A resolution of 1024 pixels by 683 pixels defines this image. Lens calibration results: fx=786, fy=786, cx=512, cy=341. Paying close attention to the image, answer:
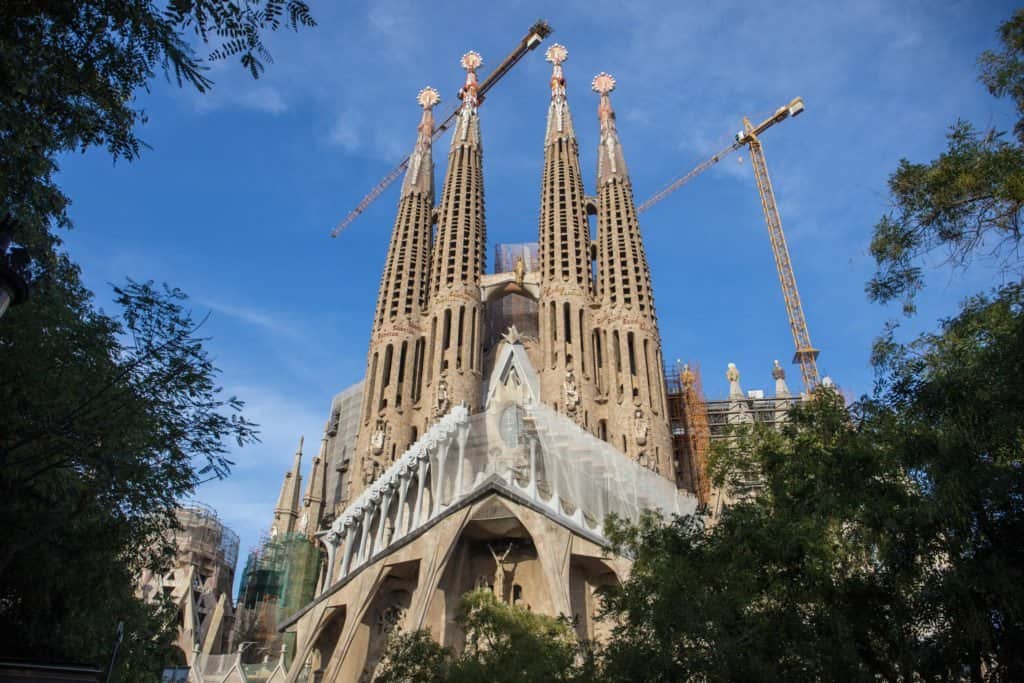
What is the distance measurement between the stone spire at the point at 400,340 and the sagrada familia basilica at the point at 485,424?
0.28 ft

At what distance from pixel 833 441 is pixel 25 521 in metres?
9.86

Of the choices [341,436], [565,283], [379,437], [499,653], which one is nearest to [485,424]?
[379,437]

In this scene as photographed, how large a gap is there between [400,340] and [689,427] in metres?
15.5

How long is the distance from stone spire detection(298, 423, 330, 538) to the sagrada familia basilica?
0.11m

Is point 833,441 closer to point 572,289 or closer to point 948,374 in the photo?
point 948,374

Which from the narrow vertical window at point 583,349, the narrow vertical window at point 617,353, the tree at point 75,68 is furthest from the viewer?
the narrow vertical window at point 617,353

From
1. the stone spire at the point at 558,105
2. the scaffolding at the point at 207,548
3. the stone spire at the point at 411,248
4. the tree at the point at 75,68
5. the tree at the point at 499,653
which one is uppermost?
the stone spire at the point at 558,105

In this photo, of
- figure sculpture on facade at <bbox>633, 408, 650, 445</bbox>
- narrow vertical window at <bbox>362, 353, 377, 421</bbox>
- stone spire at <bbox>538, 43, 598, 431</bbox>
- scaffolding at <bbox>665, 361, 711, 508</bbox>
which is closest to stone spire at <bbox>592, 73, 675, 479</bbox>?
figure sculpture on facade at <bbox>633, 408, 650, 445</bbox>

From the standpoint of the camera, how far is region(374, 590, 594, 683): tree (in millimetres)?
12500

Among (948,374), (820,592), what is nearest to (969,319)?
(948,374)

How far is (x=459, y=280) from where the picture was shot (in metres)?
39.0

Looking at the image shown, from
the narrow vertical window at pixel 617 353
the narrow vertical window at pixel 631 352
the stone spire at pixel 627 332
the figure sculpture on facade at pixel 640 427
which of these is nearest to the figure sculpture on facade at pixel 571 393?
the stone spire at pixel 627 332

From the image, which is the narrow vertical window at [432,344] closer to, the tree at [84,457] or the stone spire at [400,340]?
the stone spire at [400,340]

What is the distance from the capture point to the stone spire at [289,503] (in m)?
47.8
